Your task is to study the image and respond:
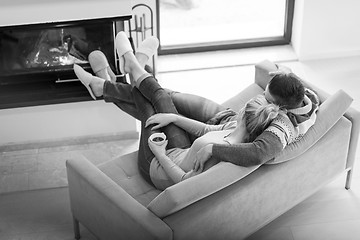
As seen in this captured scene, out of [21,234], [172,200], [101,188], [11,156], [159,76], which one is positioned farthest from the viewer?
[159,76]

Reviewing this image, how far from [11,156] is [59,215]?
689 mm

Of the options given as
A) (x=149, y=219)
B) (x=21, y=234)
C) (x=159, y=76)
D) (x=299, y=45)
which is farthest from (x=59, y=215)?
(x=299, y=45)

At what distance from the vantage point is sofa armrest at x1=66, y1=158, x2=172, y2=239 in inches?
107

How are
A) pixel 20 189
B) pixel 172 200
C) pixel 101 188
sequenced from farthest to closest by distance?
pixel 20 189 < pixel 101 188 < pixel 172 200

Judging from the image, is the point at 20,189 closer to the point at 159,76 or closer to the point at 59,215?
the point at 59,215

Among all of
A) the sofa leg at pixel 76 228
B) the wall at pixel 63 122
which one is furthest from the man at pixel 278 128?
the wall at pixel 63 122

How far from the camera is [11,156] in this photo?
13.1 feet

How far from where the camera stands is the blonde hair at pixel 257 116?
2.93m

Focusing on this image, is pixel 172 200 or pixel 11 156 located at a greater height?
pixel 172 200

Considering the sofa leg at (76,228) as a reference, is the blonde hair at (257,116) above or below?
above

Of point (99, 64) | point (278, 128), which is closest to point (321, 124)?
point (278, 128)

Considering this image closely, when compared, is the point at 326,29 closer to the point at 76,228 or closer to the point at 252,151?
the point at 252,151

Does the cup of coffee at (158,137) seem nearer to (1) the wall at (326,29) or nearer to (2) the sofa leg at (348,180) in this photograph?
(2) the sofa leg at (348,180)

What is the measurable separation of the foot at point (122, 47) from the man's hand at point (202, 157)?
0.88 metres
